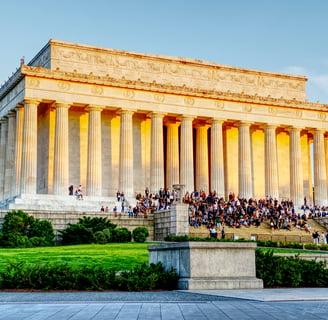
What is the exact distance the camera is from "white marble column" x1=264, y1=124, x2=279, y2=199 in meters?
75.8

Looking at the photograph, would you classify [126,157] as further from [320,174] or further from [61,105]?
[320,174]

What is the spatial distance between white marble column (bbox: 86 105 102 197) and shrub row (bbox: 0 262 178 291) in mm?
42310

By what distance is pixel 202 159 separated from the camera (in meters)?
76.1

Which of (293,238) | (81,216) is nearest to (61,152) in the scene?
(81,216)

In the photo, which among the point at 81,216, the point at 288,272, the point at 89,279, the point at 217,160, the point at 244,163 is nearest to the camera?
the point at 89,279

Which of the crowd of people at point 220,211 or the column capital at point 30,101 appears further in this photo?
the column capital at point 30,101

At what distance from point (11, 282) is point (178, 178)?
48.2m

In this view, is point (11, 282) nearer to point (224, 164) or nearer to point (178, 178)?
point (178, 178)

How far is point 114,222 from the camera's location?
2237 inches

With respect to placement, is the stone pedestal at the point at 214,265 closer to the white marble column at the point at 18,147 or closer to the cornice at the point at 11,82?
the white marble column at the point at 18,147

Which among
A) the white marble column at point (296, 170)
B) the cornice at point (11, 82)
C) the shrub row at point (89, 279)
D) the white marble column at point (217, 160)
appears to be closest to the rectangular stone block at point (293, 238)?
the white marble column at point (217, 160)

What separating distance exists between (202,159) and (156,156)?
855cm

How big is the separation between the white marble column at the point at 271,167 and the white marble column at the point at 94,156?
21154 mm

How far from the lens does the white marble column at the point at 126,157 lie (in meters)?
68.1
